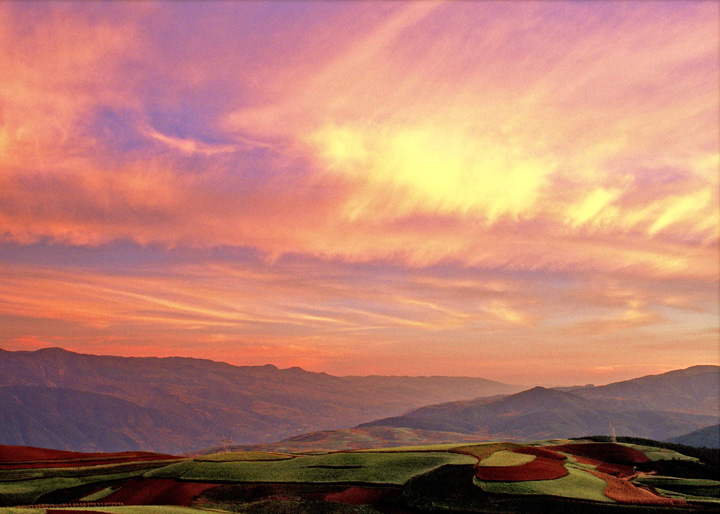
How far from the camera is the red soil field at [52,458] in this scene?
83062 mm

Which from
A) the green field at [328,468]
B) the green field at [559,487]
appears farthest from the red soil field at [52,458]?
the green field at [559,487]

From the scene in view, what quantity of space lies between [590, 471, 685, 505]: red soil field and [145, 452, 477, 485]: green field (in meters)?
18.1

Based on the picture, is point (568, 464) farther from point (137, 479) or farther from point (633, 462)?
point (137, 479)

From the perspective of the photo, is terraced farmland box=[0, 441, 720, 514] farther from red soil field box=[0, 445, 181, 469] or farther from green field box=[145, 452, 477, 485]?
red soil field box=[0, 445, 181, 469]

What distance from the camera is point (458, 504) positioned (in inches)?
2100

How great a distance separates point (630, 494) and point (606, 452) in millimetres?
38523


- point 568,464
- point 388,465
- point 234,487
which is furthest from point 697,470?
point 234,487

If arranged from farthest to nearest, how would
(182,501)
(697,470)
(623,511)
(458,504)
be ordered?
(697,470) → (182,501) → (458,504) → (623,511)

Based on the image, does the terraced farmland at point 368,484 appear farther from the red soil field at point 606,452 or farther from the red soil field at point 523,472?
the red soil field at point 606,452

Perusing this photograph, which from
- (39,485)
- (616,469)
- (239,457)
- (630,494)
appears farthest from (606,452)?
(39,485)

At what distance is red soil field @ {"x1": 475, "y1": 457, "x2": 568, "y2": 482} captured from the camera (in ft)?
195

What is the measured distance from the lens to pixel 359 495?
59188 mm

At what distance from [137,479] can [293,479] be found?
22.5 meters

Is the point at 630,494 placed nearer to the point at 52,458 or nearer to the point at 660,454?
A: the point at 660,454
